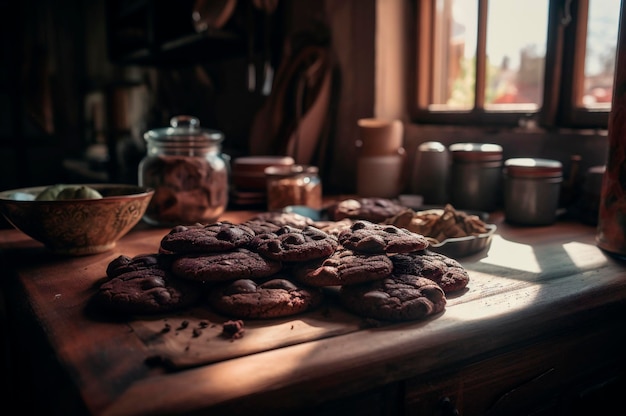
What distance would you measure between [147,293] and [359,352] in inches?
12.4

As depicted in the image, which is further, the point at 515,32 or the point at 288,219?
the point at 515,32

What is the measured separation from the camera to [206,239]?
2.64ft

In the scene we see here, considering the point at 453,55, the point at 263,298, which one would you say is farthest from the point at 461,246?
the point at 453,55

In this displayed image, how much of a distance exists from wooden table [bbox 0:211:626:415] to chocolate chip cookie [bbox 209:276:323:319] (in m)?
0.02

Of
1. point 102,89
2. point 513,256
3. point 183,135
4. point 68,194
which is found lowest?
point 513,256

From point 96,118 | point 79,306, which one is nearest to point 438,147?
point 79,306

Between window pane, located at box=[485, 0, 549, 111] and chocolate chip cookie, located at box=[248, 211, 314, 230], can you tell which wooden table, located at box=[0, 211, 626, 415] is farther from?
window pane, located at box=[485, 0, 549, 111]

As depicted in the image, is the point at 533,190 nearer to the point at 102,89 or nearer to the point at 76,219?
the point at 76,219

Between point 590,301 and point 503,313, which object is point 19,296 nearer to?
point 503,313

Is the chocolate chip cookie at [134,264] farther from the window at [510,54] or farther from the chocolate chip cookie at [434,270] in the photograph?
the window at [510,54]

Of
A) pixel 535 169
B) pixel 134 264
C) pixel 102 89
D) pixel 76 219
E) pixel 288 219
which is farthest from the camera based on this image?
pixel 102 89

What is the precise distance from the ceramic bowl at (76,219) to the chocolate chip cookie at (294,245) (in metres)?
0.35

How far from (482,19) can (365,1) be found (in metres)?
0.43

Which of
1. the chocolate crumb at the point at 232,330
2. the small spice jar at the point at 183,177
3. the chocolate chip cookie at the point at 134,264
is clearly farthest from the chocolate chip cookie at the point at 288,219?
the chocolate crumb at the point at 232,330
